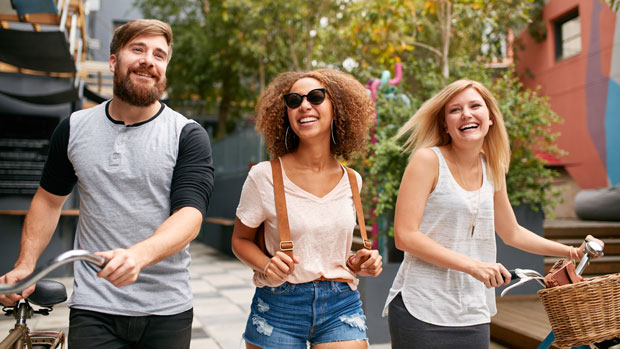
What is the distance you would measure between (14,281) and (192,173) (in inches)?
27.4

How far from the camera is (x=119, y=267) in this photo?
1436 millimetres

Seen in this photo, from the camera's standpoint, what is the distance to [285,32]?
14.3m

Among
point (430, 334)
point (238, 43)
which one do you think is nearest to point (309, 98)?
point (430, 334)

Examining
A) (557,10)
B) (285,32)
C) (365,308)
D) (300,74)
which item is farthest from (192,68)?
(300,74)

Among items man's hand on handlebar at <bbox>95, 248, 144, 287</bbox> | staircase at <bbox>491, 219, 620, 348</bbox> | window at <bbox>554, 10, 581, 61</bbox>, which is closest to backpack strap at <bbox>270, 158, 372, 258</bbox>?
Answer: man's hand on handlebar at <bbox>95, 248, 144, 287</bbox>

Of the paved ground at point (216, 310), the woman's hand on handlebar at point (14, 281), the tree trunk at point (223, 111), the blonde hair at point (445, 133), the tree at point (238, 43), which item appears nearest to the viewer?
the woman's hand on handlebar at point (14, 281)

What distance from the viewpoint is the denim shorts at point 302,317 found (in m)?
2.11

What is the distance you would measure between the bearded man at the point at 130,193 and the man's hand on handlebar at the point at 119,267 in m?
0.38

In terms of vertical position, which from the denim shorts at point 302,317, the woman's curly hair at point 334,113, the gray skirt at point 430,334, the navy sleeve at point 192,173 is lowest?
the gray skirt at point 430,334

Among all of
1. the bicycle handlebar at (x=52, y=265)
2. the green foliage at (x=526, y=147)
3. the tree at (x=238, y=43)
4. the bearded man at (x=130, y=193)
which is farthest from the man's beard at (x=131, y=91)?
the tree at (x=238, y=43)

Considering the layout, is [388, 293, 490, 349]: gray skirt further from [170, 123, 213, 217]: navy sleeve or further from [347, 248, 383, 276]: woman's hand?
[170, 123, 213, 217]: navy sleeve

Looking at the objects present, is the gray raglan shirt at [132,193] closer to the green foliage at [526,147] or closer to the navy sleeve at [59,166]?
the navy sleeve at [59,166]

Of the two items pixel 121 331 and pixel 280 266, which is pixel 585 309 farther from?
pixel 121 331

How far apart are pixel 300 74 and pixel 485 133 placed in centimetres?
81
